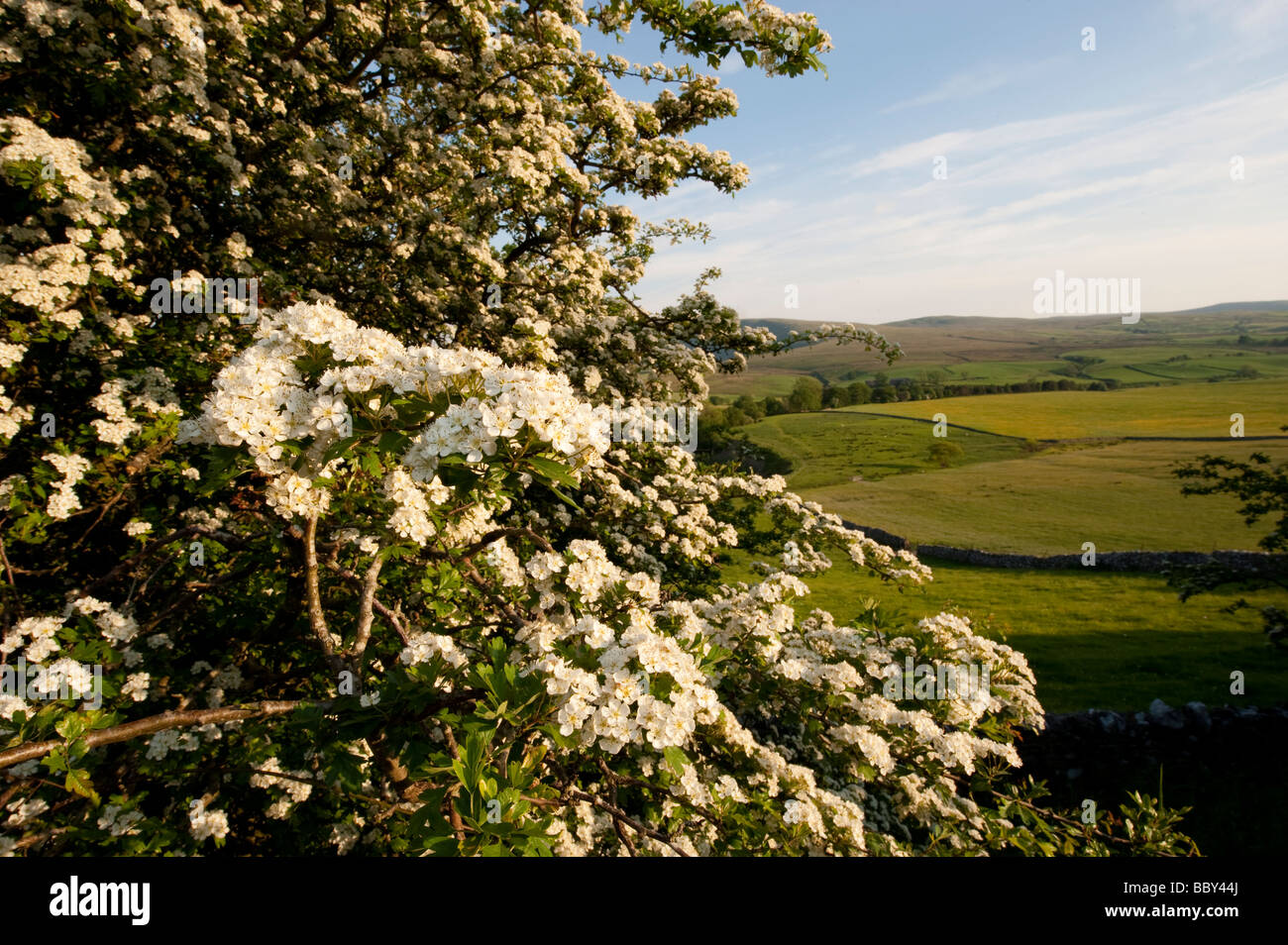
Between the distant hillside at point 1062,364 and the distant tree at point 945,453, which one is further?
the distant hillside at point 1062,364

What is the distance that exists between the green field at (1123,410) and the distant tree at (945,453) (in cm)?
1152

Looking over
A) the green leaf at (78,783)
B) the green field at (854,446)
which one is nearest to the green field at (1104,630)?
the green leaf at (78,783)

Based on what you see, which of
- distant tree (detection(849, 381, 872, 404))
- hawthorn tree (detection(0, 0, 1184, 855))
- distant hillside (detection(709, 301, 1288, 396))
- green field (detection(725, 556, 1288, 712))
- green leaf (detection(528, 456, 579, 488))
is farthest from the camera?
distant hillside (detection(709, 301, 1288, 396))

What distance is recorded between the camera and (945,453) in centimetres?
6141

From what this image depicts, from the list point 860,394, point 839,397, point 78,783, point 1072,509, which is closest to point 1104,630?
point 1072,509

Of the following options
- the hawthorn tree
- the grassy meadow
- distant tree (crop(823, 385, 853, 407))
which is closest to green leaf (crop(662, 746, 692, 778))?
the hawthorn tree

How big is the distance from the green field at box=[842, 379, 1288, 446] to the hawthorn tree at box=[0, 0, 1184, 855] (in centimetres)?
7489

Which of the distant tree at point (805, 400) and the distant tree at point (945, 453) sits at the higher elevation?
the distant tree at point (805, 400)

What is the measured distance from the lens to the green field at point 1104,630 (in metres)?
16.0

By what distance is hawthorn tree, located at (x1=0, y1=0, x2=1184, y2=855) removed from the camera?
3.04m

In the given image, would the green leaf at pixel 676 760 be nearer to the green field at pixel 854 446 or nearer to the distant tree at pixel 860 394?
the green field at pixel 854 446

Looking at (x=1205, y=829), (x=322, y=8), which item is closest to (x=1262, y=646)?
(x=1205, y=829)

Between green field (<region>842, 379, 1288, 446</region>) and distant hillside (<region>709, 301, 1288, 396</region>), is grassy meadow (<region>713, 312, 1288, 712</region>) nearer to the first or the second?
green field (<region>842, 379, 1288, 446</region>)
